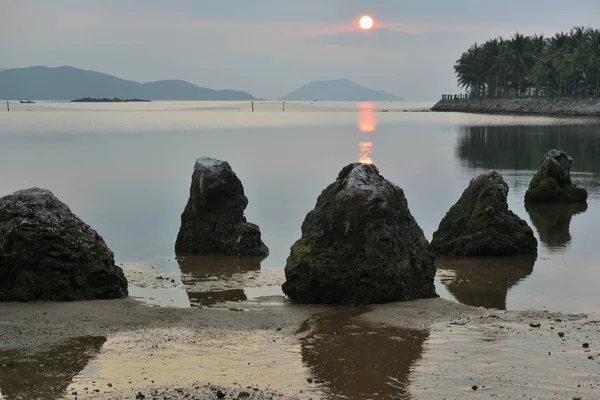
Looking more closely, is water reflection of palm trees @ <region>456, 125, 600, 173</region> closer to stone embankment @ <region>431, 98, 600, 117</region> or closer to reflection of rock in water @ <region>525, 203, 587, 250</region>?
reflection of rock in water @ <region>525, 203, 587, 250</region>

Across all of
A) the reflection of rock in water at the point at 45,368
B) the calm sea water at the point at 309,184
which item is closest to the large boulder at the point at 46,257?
the reflection of rock in water at the point at 45,368

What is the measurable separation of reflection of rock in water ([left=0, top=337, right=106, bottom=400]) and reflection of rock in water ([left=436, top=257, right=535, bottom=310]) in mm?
6690

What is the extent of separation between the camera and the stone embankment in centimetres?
12775

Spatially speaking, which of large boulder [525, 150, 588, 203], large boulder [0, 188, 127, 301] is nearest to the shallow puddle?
large boulder [0, 188, 127, 301]

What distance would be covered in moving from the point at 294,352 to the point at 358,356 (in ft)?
2.67

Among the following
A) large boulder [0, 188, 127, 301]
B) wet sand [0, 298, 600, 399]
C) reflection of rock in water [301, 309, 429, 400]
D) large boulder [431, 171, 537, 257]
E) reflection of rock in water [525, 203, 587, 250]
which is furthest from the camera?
reflection of rock in water [525, 203, 587, 250]

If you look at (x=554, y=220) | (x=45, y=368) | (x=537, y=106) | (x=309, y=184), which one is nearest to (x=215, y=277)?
(x=45, y=368)

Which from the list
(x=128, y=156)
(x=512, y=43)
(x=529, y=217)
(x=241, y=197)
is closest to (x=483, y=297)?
(x=241, y=197)

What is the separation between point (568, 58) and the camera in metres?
136

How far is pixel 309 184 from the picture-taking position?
3625 centimetres

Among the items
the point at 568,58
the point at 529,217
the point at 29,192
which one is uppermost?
the point at 568,58

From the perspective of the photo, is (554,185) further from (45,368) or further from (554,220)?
(45,368)

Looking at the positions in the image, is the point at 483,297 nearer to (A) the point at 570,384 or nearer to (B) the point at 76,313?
(A) the point at 570,384

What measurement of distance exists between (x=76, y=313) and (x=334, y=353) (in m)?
4.10
